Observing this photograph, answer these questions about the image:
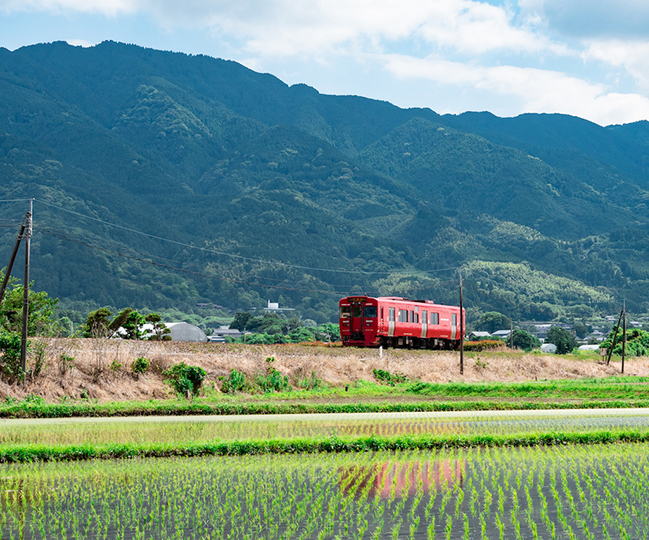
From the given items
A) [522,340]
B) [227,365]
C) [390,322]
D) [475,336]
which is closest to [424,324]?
[390,322]

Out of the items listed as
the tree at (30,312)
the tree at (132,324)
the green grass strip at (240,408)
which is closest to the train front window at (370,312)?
the tree at (132,324)

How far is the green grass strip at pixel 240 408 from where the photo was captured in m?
24.4

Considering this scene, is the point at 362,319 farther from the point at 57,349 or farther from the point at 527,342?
the point at 527,342

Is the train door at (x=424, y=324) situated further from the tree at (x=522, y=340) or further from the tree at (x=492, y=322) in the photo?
the tree at (x=492, y=322)

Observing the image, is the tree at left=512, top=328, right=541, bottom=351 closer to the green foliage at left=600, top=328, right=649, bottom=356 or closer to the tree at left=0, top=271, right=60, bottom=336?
the green foliage at left=600, top=328, right=649, bottom=356

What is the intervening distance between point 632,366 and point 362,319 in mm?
26380

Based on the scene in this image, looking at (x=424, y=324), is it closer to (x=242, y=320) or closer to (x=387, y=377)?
(x=387, y=377)

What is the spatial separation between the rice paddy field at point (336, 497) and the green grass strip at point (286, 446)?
21.0 inches

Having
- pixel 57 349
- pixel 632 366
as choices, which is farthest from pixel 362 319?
pixel 632 366

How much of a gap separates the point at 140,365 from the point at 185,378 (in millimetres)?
1810

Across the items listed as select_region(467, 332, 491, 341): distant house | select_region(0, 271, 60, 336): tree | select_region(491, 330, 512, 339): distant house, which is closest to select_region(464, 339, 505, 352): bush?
select_region(0, 271, 60, 336): tree

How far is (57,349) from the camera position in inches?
1139

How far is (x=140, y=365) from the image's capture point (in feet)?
98.1

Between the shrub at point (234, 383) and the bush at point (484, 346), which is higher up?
the shrub at point (234, 383)
